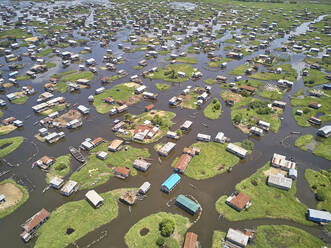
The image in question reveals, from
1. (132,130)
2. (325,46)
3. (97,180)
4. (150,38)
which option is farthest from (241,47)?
(97,180)

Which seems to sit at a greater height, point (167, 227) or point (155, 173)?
point (167, 227)

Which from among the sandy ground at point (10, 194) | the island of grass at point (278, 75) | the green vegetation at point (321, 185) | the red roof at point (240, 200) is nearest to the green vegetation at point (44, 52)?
the sandy ground at point (10, 194)

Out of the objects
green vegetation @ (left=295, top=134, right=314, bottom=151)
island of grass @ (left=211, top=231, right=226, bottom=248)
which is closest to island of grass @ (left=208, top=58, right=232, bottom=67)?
green vegetation @ (left=295, top=134, right=314, bottom=151)

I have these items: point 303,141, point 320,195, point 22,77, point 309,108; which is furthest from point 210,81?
point 22,77

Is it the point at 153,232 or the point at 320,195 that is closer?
the point at 153,232

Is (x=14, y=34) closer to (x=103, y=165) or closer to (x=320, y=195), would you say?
(x=103, y=165)

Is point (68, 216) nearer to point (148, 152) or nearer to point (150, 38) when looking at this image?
point (148, 152)
